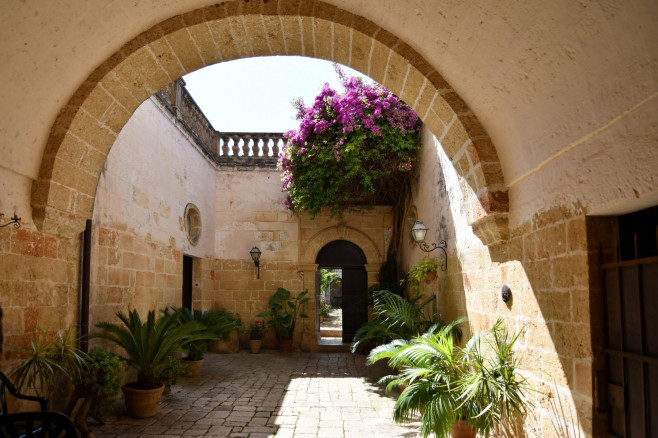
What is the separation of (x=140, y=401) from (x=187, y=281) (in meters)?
4.92

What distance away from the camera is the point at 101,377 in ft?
14.1

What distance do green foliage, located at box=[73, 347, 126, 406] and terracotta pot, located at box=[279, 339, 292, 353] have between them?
585 cm

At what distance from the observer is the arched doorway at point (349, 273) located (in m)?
11.0

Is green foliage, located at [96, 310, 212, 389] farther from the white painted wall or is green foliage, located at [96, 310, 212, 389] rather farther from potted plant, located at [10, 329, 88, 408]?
the white painted wall

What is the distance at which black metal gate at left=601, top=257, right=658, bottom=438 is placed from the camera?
2242mm

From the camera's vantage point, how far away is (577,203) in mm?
2656

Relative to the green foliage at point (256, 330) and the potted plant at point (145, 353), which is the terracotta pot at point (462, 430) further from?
the green foliage at point (256, 330)

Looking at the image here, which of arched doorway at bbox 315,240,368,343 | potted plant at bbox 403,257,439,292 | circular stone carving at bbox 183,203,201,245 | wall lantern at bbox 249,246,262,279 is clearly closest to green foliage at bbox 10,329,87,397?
potted plant at bbox 403,257,439,292

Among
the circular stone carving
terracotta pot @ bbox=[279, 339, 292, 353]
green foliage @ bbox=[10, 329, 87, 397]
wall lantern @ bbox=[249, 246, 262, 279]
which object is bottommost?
terracotta pot @ bbox=[279, 339, 292, 353]

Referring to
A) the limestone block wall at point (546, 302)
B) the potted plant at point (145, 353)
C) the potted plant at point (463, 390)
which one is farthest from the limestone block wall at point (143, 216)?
the limestone block wall at point (546, 302)

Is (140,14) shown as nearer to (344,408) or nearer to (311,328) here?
(344,408)

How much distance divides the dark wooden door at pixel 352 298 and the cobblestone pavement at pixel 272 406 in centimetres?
245

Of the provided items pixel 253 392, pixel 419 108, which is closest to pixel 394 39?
pixel 419 108

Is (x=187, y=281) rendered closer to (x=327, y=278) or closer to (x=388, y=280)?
(x=388, y=280)
